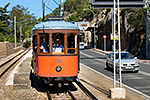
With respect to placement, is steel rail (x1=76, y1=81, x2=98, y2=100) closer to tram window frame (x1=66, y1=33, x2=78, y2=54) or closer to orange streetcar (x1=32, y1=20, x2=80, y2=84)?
orange streetcar (x1=32, y1=20, x2=80, y2=84)

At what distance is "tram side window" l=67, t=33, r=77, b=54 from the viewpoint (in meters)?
9.44

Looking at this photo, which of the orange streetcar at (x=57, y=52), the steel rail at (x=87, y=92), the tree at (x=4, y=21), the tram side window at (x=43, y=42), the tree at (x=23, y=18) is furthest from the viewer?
the tree at (x=23, y=18)

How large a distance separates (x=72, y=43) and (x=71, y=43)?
54 mm

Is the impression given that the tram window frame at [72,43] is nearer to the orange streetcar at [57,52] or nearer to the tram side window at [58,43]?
the orange streetcar at [57,52]

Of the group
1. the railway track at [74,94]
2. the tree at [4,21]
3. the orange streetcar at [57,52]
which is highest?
the tree at [4,21]

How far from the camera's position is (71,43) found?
952cm

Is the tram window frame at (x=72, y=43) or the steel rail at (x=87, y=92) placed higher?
the tram window frame at (x=72, y=43)

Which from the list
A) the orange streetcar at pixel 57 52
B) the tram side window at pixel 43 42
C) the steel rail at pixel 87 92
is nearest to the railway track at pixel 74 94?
the steel rail at pixel 87 92

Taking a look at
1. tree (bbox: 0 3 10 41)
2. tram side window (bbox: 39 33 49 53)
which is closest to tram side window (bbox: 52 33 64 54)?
tram side window (bbox: 39 33 49 53)

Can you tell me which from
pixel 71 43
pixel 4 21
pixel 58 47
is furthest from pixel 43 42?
pixel 4 21

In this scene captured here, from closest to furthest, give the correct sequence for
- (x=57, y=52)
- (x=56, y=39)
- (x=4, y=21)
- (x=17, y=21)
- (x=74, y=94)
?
(x=57, y=52), (x=56, y=39), (x=74, y=94), (x=4, y=21), (x=17, y=21)

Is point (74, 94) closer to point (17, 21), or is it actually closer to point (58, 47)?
point (58, 47)

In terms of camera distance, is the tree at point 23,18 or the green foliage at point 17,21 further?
the tree at point 23,18

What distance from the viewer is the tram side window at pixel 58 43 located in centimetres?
933
